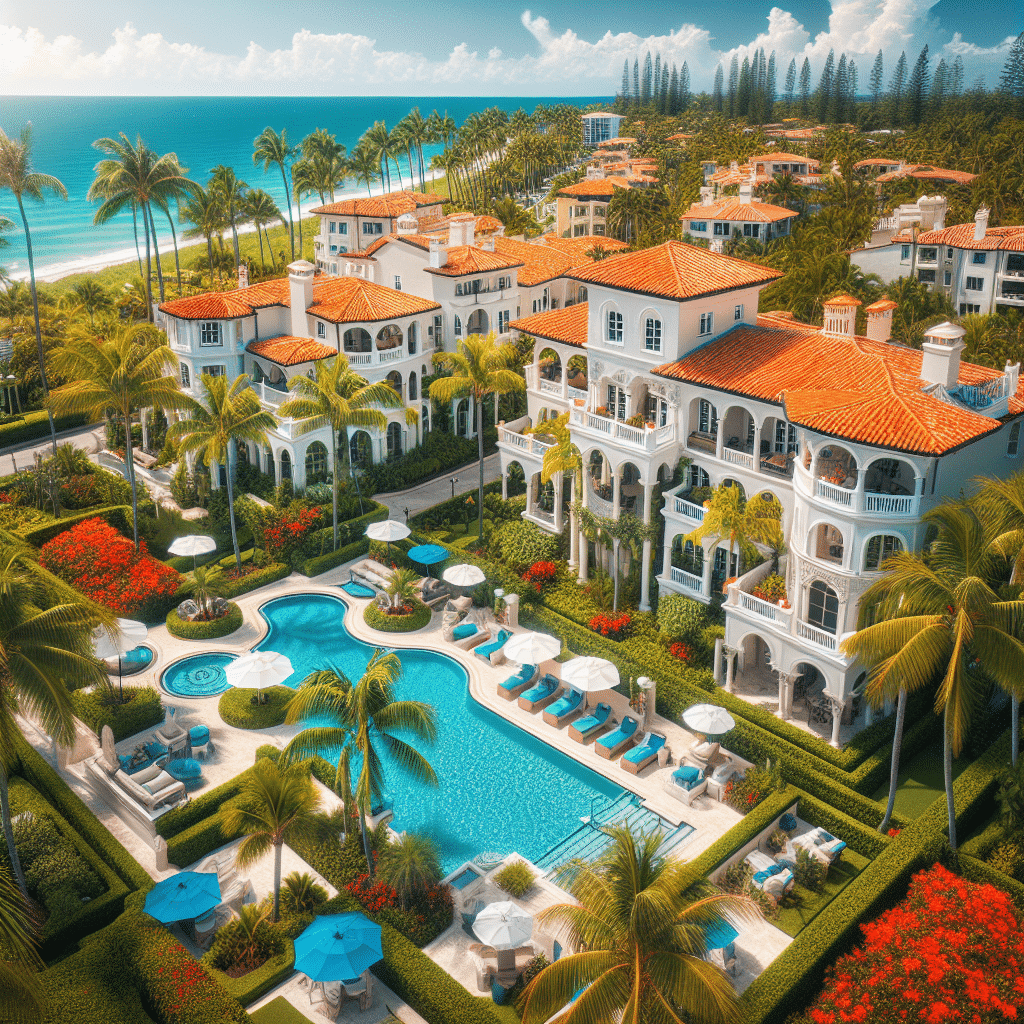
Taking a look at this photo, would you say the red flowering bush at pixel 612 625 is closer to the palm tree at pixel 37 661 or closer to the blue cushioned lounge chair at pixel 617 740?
the blue cushioned lounge chair at pixel 617 740

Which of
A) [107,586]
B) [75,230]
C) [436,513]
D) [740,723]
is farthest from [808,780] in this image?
[75,230]

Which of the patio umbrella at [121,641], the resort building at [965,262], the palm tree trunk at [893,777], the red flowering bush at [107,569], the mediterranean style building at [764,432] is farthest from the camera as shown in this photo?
the resort building at [965,262]

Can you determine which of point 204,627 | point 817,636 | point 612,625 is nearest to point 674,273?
point 612,625

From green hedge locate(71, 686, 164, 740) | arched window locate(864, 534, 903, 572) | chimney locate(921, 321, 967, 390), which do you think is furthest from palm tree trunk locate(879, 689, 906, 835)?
green hedge locate(71, 686, 164, 740)

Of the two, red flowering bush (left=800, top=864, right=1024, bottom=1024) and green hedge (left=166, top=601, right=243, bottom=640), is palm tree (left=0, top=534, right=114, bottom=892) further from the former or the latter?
red flowering bush (left=800, top=864, right=1024, bottom=1024)

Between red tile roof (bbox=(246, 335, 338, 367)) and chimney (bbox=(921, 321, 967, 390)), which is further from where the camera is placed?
red tile roof (bbox=(246, 335, 338, 367))

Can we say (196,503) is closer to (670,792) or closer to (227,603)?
(227,603)

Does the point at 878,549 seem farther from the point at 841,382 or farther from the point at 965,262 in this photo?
the point at 965,262

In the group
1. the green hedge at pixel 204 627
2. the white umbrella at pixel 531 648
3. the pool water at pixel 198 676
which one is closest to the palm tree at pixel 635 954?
the white umbrella at pixel 531 648
